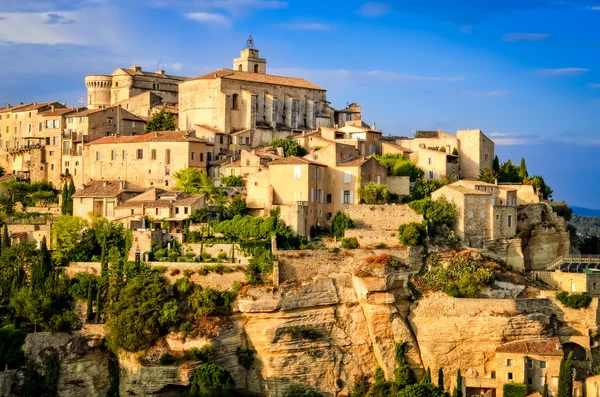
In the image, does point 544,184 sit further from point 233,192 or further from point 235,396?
point 235,396

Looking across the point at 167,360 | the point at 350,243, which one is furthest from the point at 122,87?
the point at 167,360

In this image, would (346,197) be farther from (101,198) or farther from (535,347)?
(101,198)

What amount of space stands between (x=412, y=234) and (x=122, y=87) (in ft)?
105

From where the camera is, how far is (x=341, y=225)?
54.4 m

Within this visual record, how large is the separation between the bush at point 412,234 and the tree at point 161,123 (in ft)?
67.4

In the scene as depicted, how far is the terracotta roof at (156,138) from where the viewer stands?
62375mm

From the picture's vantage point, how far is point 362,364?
166 feet

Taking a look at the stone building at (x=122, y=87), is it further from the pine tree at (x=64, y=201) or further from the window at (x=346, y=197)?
the window at (x=346, y=197)

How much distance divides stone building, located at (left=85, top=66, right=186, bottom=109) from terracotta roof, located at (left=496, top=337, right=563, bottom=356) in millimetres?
35555

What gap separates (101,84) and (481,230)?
33203 millimetres

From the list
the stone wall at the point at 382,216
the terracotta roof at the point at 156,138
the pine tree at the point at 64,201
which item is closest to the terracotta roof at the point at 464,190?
the stone wall at the point at 382,216

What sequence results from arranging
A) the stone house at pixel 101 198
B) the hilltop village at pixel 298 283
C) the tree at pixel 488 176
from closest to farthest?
the hilltop village at pixel 298 283 < the stone house at pixel 101 198 < the tree at pixel 488 176

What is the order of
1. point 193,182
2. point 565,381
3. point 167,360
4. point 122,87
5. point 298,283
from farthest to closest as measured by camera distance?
1. point 122,87
2. point 193,182
3. point 298,283
4. point 167,360
5. point 565,381

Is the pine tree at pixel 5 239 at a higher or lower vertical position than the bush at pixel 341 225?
lower
